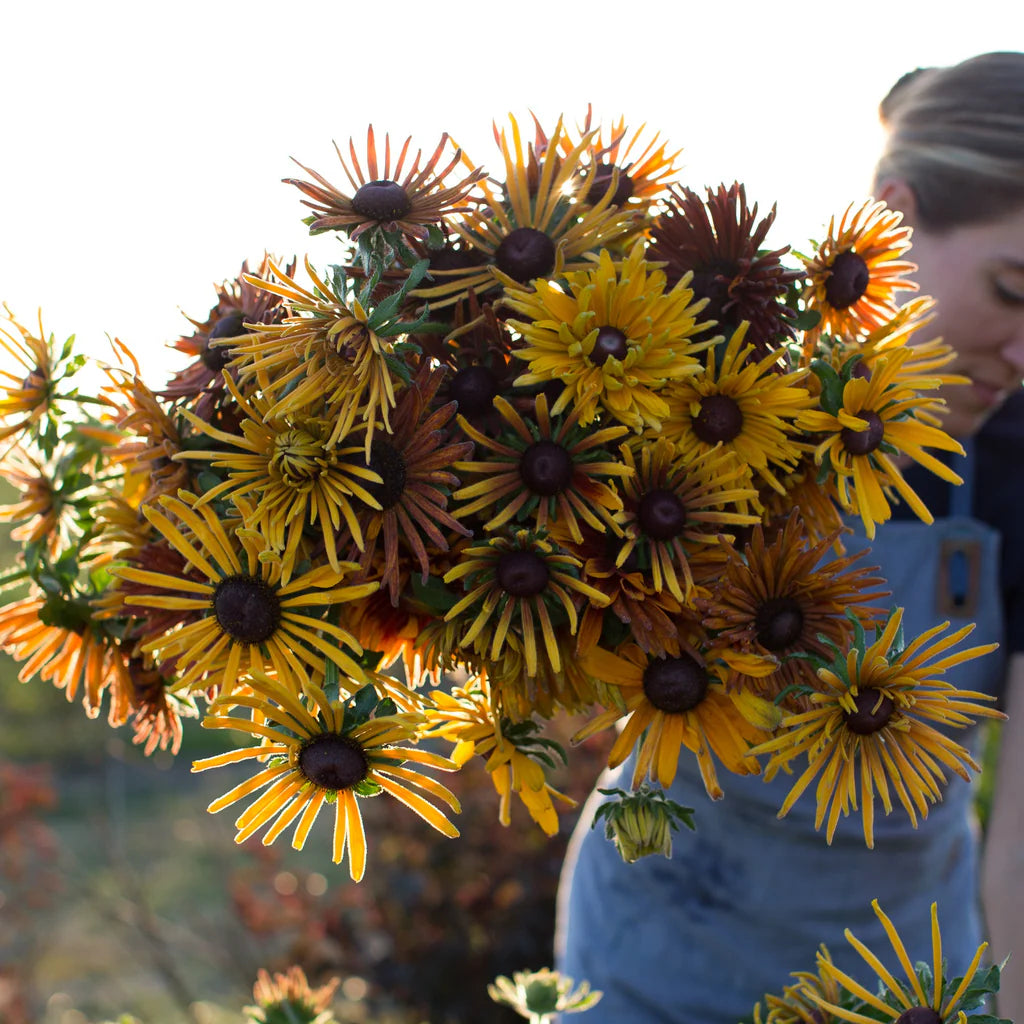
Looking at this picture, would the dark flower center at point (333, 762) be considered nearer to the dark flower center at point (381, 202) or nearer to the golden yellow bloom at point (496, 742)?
the golden yellow bloom at point (496, 742)

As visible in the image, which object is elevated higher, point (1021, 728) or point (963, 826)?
point (1021, 728)

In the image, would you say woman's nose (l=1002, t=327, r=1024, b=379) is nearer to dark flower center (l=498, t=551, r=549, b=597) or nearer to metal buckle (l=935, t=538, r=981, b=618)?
metal buckle (l=935, t=538, r=981, b=618)

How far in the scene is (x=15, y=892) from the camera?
3400 millimetres

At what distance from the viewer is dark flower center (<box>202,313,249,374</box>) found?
2.26ft

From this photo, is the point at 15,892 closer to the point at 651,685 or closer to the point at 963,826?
the point at 963,826

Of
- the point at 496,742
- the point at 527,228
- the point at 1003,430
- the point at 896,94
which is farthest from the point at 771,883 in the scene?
the point at 896,94

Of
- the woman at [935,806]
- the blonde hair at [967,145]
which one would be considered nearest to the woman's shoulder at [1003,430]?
the woman at [935,806]

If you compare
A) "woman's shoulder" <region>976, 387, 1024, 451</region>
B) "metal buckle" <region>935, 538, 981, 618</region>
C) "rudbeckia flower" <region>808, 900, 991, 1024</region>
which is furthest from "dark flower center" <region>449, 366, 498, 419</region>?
"woman's shoulder" <region>976, 387, 1024, 451</region>

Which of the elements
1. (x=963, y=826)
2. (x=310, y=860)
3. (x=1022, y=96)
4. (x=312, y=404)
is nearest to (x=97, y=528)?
(x=312, y=404)

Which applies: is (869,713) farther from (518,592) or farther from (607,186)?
(607,186)

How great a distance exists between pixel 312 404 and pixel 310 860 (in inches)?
174

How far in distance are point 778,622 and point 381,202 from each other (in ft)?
1.18

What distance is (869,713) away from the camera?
599 mm

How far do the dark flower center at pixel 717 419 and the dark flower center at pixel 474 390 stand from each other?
133 millimetres
